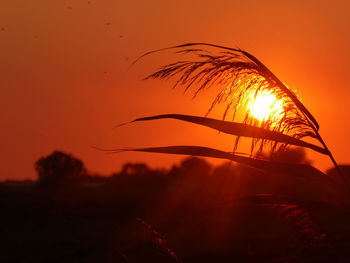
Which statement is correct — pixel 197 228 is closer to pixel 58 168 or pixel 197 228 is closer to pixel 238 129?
pixel 238 129

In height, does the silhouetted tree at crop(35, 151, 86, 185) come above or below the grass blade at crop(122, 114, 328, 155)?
below

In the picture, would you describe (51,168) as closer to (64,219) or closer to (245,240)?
(64,219)

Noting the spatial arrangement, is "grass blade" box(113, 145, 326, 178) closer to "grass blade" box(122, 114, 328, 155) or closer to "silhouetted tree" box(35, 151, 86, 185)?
"grass blade" box(122, 114, 328, 155)

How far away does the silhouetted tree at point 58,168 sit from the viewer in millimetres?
28859

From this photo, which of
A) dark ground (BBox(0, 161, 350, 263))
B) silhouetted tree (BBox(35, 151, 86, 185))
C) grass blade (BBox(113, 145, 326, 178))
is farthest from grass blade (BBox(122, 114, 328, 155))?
silhouetted tree (BBox(35, 151, 86, 185))

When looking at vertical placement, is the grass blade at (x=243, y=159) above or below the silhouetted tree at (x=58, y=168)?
above

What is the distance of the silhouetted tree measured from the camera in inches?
1136

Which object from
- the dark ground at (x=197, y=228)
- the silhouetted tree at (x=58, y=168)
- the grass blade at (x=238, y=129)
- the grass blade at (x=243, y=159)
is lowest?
the silhouetted tree at (x=58, y=168)

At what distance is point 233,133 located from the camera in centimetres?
215

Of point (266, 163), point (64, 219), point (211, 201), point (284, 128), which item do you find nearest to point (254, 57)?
point (284, 128)

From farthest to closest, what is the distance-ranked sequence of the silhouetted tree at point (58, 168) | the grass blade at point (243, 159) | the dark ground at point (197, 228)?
the silhouetted tree at point (58, 168)
the dark ground at point (197, 228)
the grass blade at point (243, 159)

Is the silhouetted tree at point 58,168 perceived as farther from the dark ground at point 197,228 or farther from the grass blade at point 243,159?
the grass blade at point 243,159

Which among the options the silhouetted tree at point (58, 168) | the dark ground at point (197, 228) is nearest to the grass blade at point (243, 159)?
the dark ground at point (197, 228)

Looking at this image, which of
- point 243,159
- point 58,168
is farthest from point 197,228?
point 58,168
